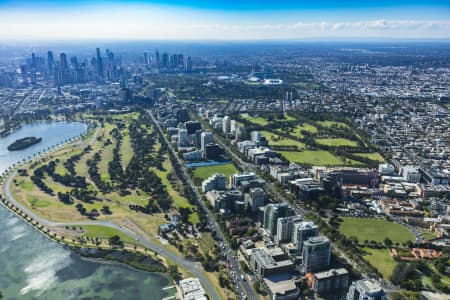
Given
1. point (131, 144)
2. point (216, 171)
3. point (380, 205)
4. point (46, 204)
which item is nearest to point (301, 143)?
point (216, 171)

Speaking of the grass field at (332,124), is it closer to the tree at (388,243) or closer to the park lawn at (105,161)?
the park lawn at (105,161)

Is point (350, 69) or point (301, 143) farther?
point (350, 69)

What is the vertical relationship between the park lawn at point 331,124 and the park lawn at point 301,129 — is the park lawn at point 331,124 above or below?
above

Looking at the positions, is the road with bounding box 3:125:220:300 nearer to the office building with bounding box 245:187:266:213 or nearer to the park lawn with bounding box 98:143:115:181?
the office building with bounding box 245:187:266:213

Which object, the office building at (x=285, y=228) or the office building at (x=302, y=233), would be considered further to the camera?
the office building at (x=285, y=228)

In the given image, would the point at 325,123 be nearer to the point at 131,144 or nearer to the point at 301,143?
the point at 301,143

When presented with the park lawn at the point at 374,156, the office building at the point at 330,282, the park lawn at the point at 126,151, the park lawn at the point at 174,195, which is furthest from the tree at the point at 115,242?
the park lawn at the point at 374,156

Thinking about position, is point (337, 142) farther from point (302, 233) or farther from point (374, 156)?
point (302, 233)
